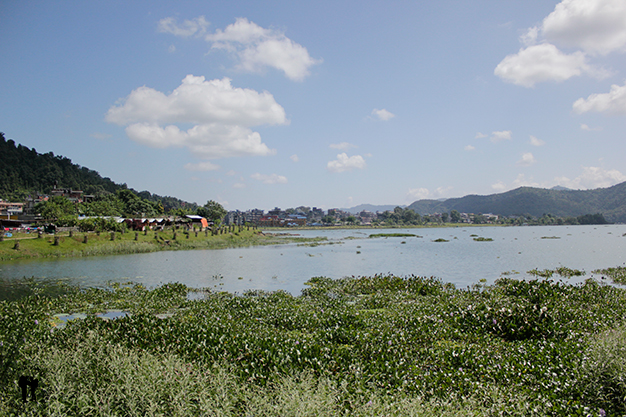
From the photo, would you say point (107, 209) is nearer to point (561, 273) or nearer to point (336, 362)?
point (561, 273)

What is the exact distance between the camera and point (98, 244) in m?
48.8

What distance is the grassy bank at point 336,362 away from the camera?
21.4 feet

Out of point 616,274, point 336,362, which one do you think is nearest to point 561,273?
A: point 616,274

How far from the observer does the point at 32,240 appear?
4412 cm

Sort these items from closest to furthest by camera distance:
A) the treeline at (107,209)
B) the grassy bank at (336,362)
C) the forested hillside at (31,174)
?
the grassy bank at (336,362)
the treeline at (107,209)
the forested hillside at (31,174)

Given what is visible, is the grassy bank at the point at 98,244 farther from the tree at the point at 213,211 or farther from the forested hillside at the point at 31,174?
the forested hillside at the point at 31,174

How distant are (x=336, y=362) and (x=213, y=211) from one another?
125 metres

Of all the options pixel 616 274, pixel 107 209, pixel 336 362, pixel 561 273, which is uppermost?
pixel 107 209

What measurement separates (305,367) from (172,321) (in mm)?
5889

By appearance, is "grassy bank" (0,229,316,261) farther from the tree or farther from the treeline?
the tree

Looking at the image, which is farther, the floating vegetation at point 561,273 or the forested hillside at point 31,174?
the forested hillside at point 31,174

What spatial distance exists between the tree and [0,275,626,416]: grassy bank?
11633 centimetres

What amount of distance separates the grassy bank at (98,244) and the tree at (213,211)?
61986 mm

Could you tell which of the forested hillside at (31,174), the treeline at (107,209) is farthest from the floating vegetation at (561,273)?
the forested hillside at (31,174)
